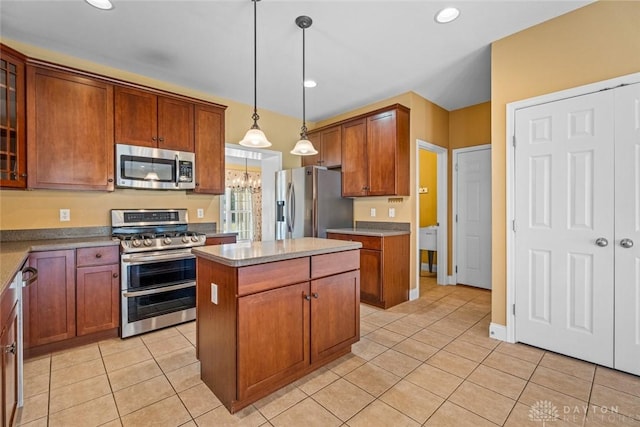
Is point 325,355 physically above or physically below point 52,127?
below

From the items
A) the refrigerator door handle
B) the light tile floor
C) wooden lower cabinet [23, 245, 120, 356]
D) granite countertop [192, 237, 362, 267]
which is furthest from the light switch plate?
the refrigerator door handle

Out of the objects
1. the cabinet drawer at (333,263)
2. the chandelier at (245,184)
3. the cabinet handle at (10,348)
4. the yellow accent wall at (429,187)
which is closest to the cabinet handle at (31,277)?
the cabinet handle at (10,348)

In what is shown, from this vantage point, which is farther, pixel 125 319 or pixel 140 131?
pixel 140 131

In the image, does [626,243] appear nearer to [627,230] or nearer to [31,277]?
[627,230]

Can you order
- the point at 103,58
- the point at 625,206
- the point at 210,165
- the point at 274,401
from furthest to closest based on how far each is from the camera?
the point at 210,165 < the point at 103,58 < the point at 625,206 < the point at 274,401

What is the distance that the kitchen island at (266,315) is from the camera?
68.6 inches

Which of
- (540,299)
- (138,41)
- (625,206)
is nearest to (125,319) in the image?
(138,41)

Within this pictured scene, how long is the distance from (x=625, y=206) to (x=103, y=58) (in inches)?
191

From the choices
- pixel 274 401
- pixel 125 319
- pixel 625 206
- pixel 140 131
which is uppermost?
pixel 140 131

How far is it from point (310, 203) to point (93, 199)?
2.51 meters

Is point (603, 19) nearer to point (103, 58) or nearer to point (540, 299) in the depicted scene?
point (540, 299)

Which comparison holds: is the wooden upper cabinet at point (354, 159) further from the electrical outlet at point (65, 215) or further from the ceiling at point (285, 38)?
the electrical outlet at point (65, 215)

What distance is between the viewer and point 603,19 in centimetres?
223

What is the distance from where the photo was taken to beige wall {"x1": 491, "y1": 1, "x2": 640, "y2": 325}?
7.11 feet
